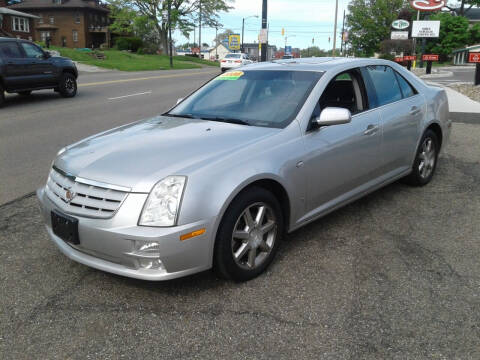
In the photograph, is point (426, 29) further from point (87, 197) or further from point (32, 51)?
point (87, 197)

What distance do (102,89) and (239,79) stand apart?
1430 centimetres

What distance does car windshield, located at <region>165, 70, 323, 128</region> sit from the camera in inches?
154

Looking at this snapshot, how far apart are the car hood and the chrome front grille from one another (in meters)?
0.05

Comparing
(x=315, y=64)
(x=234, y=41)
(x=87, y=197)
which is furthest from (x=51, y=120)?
(x=234, y=41)

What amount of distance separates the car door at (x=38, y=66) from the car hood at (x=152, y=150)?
36.2ft

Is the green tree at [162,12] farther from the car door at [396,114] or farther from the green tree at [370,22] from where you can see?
the car door at [396,114]

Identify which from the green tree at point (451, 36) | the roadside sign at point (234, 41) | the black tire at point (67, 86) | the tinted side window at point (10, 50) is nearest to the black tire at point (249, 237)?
the tinted side window at point (10, 50)

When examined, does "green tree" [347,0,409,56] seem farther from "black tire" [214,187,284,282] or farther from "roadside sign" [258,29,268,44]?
"black tire" [214,187,284,282]

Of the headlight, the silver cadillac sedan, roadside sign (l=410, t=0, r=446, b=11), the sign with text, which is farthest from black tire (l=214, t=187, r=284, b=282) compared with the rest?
roadside sign (l=410, t=0, r=446, b=11)

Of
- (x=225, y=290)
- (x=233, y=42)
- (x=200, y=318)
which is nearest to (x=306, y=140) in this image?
(x=225, y=290)

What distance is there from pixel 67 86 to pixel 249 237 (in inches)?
520

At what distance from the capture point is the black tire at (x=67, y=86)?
47.8ft

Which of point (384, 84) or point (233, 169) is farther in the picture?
point (384, 84)

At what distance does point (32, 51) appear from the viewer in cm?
1368
